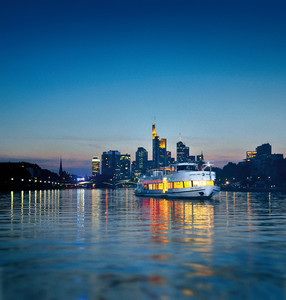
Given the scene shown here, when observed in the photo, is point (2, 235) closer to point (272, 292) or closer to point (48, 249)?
point (48, 249)

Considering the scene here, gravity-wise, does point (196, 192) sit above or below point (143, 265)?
below

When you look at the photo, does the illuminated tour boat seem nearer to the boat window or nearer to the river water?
the boat window

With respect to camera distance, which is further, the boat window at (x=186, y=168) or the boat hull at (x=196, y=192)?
the boat window at (x=186, y=168)

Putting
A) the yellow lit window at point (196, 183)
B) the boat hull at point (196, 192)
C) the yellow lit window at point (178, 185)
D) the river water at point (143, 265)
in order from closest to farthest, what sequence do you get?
the river water at point (143, 265) < the boat hull at point (196, 192) < the yellow lit window at point (196, 183) < the yellow lit window at point (178, 185)

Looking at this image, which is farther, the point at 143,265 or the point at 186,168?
the point at 186,168

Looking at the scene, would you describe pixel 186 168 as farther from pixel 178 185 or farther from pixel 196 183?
pixel 196 183

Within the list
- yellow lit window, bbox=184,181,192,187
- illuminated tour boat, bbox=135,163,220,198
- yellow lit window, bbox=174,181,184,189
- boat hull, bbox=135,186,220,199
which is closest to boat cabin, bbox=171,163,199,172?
illuminated tour boat, bbox=135,163,220,198

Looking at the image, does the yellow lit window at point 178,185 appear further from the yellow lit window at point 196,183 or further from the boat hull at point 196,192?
the yellow lit window at point 196,183

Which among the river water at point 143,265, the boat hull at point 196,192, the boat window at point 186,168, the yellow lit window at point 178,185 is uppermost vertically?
the boat window at point 186,168

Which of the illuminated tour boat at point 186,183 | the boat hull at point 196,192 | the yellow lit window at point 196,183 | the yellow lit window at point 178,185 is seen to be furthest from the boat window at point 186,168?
the yellow lit window at point 196,183

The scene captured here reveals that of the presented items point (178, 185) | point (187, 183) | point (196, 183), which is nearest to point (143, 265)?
point (196, 183)

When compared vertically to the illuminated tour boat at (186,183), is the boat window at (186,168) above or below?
above

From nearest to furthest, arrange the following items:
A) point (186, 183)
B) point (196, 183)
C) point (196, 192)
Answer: point (196, 192)
point (196, 183)
point (186, 183)

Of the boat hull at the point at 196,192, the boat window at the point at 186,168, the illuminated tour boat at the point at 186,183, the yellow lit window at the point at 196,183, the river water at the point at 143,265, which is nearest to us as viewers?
the river water at the point at 143,265
